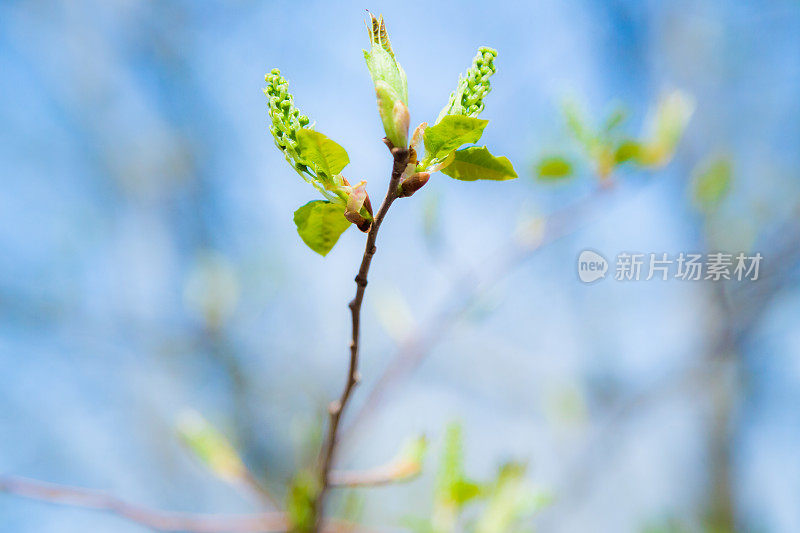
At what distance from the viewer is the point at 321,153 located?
17.4 inches

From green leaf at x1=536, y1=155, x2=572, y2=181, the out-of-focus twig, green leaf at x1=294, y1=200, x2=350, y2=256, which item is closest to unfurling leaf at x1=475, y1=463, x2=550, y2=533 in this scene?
the out-of-focus twig

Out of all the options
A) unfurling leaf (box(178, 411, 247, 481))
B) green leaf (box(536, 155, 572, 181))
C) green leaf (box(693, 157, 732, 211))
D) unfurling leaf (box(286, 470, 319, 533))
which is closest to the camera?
unfurling leaf (box(286, 470, 319, 533))

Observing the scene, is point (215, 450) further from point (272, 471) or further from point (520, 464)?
point (272, 471)

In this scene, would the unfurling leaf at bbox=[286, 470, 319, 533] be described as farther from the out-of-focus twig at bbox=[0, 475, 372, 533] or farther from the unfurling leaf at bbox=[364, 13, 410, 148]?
the unfurling leaf at bbox=[364, 13, 410, 148]

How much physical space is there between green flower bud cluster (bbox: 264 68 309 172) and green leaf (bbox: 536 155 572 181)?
Result: 2.33 feet

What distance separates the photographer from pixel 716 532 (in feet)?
8.44

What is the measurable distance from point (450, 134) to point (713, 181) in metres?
1.15

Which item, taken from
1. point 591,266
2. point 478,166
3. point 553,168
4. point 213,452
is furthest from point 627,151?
point 213,452

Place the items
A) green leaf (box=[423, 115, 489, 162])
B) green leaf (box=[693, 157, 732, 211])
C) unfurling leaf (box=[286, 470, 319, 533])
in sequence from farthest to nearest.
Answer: green leaf (box=[693, 157, 732, 211]) → unfurling leaf (box=[286, 470, 319, 533]) → green leaf (box=[423, 115, 489, 162])

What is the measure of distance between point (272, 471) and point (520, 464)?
239cm

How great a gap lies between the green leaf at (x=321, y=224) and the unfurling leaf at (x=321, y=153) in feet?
0.11

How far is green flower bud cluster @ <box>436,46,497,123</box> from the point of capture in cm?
42

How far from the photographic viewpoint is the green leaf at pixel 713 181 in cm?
134

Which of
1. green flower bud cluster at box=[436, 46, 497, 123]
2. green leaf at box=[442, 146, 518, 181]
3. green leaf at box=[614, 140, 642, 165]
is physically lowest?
green leaf at box=[442, 146, 518, 181]
